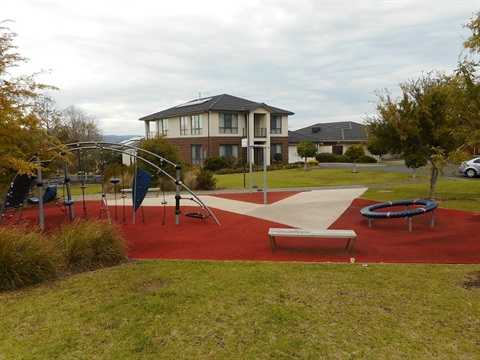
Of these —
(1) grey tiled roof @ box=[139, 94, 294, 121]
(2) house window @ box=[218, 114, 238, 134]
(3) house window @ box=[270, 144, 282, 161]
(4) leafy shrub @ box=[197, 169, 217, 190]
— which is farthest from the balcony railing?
(4) leafy shrub @ box=[197, 169, 217, 190]

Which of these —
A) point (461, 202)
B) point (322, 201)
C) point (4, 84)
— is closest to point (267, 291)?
point (4, 84)

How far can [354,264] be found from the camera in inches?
287

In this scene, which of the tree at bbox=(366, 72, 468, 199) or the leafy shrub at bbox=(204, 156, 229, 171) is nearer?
the tree at bbox=(366, 72, 468, 199)

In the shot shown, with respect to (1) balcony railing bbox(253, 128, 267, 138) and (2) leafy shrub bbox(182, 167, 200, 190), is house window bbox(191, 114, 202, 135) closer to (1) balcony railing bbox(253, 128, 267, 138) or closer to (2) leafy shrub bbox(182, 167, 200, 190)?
(1) balcony railing bbox(253, 128, 267, 138)

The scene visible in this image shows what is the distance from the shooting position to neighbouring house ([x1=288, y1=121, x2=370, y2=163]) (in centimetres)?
5444

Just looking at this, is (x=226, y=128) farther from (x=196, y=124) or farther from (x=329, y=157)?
(x=329, y=157)

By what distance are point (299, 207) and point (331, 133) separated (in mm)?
46791

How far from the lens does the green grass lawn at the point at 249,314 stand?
4.02 m

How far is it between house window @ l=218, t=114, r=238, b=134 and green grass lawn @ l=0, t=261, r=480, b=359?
115 ft

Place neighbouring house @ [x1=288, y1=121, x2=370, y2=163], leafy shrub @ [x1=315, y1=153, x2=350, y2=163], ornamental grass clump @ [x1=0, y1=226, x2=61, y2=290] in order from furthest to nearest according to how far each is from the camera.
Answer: neighbouring house @ [x1=288, y1=121, x2=370, y2=163]
leafy shrub @ [x1=315, y1=153, x2=350, y2=163]
ornamental grass clump @ [x1=0, y1=226, x2=61, y2=290]

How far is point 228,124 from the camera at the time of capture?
41531 millimetres

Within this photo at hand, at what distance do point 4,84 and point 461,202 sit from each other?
628 inches

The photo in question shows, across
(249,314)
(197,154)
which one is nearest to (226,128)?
(197,154)

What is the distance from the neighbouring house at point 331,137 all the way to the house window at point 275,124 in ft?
25.7
